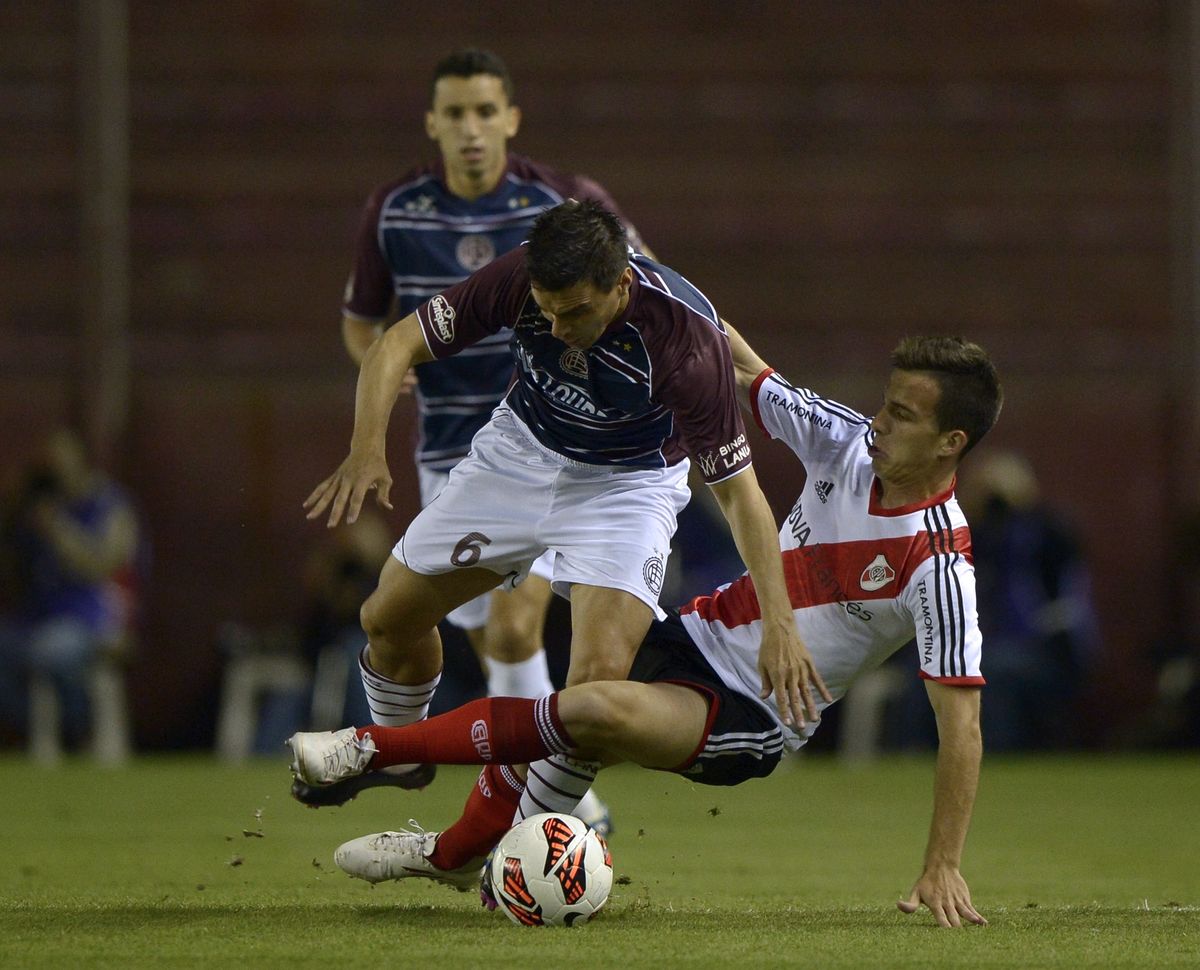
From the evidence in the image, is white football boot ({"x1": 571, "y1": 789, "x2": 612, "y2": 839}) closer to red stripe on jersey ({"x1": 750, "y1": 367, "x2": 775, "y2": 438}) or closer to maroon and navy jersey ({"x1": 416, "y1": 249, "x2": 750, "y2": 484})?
maroon and navy jersey ({"x1": 416, "y1": 249, "x2": 750, "y2": 484})

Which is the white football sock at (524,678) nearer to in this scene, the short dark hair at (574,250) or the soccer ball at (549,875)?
the soccer ball at (549,875)

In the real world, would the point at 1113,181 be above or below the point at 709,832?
above

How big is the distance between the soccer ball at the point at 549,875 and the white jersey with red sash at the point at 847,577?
0.66 metres

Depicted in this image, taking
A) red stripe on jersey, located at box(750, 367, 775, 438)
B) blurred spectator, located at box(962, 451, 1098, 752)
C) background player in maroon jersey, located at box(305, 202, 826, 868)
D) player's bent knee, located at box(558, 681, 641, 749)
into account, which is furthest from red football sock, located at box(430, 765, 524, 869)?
blurred spectator, located at box(962, 451, 1098, 752)

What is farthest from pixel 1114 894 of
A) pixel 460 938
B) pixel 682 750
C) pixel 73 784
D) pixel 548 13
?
pixel 548 13

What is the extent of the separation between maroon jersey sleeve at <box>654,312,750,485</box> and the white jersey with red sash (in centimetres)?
35

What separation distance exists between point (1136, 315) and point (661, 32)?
392 cm

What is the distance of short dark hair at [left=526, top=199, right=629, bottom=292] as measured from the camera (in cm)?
484

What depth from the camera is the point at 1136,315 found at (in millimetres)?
13297

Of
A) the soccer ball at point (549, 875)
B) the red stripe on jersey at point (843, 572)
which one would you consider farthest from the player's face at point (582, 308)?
the soccer ball at point (549, 875)

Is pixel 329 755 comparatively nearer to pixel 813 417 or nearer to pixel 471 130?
pixel 813 417

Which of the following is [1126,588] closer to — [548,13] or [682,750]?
[548,13]

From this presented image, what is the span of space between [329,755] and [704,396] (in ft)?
4.43

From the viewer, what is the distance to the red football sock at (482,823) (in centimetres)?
527
